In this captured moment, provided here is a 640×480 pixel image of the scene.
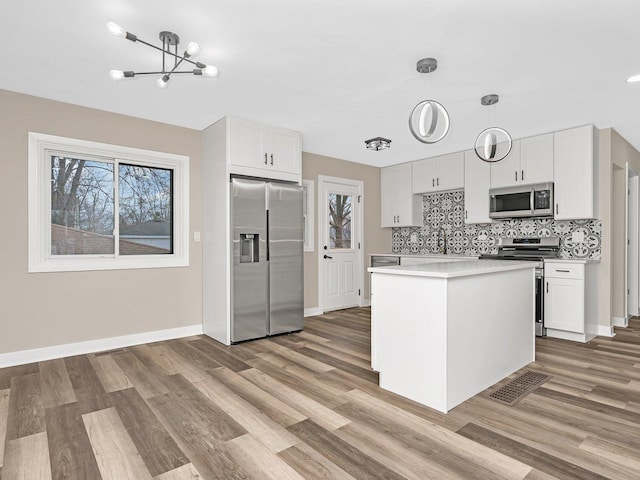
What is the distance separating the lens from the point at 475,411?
2.40 m

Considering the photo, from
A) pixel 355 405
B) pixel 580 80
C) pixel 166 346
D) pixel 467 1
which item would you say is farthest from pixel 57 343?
pixel 580 80

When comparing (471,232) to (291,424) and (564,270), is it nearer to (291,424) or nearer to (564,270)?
(564,270)

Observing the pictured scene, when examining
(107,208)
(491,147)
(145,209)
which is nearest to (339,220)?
(145,209)

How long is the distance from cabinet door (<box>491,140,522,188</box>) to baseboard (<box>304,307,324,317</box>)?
3115 mm

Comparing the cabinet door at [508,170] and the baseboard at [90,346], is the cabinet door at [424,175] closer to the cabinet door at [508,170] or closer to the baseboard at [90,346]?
the cabinet door at [508,170]

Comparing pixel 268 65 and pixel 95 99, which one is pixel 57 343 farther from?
pixel 268 65

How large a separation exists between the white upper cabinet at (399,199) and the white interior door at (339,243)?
23.2 inches

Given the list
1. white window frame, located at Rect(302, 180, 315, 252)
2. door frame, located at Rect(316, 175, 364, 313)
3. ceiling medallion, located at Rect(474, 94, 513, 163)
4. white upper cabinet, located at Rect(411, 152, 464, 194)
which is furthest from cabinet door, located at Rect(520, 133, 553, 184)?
white window frame, located at Rect(302, 180, 315, 252)

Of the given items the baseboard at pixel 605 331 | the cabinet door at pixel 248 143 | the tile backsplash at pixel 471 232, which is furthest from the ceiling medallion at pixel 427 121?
the baseboard at pixel 605 331

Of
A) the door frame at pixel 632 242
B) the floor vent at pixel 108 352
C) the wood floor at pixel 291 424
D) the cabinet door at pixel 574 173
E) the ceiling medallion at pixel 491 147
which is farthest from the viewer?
the door frame at pixel 632 242

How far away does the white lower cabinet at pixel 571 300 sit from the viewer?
407cm

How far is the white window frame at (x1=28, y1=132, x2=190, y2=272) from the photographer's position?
3404 mm

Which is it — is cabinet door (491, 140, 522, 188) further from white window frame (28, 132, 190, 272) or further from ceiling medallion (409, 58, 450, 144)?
white window frame (28, 132, 190, 272)

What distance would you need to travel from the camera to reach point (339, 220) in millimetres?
6031
